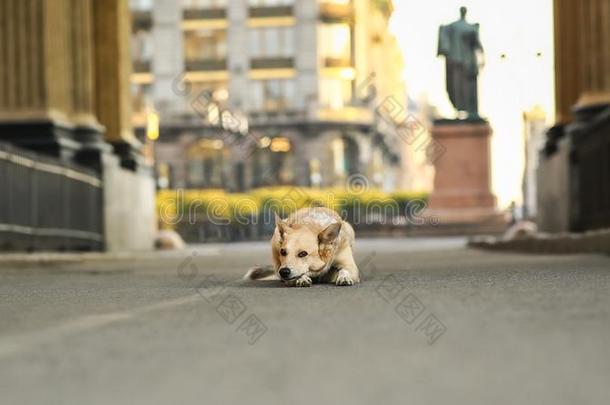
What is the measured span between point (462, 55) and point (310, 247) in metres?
30.9

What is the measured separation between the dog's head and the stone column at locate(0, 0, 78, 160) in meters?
10.4

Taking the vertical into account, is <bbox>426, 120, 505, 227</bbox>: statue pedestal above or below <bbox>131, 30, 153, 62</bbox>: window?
below

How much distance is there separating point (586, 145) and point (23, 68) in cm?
863

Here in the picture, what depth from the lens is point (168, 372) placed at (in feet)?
10.6

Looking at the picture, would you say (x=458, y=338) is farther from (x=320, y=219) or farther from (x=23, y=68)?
(x=23, y=68)

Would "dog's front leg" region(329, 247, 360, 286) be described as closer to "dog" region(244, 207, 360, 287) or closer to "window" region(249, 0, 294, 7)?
"dog" region(244, 207, 360, 287)

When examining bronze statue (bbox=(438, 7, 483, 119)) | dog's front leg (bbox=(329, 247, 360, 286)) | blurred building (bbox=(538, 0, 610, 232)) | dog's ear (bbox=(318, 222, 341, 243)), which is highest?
bronze statue (bbox=(438, 7, 483, 119))

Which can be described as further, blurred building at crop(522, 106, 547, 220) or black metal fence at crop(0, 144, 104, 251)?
blurred building at crop(522, 106, 547, 220)

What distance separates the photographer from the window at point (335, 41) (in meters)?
71.0

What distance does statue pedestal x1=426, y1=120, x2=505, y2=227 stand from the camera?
34.3 meters

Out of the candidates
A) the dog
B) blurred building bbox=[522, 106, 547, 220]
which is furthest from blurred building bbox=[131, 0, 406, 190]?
the dog

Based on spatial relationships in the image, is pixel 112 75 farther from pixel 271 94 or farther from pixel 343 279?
pixel 271 94

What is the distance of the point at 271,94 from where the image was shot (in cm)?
7100

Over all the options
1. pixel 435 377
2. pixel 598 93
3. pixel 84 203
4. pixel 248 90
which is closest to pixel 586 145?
pixel 598 93
